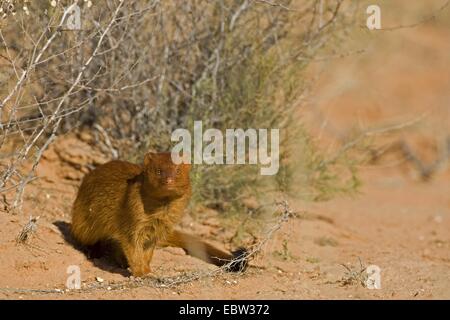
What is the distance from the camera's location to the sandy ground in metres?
4.88

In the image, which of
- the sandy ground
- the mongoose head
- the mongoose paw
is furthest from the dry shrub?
the mongoose head

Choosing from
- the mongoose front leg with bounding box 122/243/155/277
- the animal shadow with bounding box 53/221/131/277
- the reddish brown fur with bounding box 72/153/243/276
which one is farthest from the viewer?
the animal shadow with bounding box 53/221/131/277

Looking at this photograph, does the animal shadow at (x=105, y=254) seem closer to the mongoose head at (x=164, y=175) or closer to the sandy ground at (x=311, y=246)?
the sandy ground at (x=311, y=246)

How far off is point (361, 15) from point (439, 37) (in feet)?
30.9

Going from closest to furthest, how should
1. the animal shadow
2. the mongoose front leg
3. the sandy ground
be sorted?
the sandy ground, the mongoose front leg, the animal shadow

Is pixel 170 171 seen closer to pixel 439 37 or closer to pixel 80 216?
pixel 80 216

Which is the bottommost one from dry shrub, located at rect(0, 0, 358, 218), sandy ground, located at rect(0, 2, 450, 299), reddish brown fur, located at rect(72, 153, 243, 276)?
sandy ground, located at rect(0, 2, 450, 299)

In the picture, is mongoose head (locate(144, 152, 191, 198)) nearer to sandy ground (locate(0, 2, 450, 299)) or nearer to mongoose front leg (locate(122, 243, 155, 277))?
mongoose front leg (locate(122, 243, 155, 277))

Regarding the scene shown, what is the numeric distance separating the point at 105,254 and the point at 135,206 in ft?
2.03

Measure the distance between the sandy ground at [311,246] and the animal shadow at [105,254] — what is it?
0.05 m

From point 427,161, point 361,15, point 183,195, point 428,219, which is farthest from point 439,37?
point 183,195

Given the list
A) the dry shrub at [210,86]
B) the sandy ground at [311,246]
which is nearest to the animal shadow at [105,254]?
the sandy ground at [311,246]

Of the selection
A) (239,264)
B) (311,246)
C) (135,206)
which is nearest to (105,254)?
(135,206)

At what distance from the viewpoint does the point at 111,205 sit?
17.5 feet
